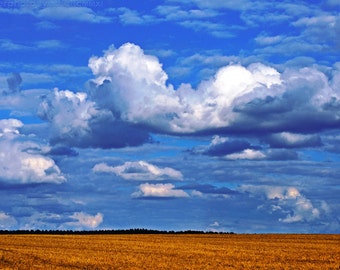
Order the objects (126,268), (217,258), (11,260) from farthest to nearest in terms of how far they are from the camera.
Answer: (217,258) → (11,260) → (126,268)

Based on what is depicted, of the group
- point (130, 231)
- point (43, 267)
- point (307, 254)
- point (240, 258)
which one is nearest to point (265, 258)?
point (240, 258)

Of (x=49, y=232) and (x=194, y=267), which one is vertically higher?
(x=49, y=232)

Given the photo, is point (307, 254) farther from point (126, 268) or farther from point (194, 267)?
point (126, 268)

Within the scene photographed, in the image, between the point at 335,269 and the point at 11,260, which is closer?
the point at 335,269

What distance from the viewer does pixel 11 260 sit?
43.0 meters

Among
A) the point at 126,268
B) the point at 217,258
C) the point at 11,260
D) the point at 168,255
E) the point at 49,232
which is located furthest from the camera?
the point at 49,232

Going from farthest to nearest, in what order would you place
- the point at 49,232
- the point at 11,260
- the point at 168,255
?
the point at 49,232 → the point at 168,255 → the point at 11,260

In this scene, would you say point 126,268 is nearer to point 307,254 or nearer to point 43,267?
point 43,267

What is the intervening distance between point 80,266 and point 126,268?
3.63 meters

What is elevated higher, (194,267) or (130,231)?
(130,231)

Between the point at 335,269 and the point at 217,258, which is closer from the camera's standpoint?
the point at 335,269

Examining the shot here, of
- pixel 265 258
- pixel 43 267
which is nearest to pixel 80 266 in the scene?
pixel 43 267

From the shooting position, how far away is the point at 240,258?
154 feet

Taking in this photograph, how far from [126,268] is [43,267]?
499cm
